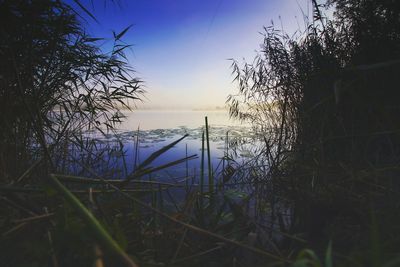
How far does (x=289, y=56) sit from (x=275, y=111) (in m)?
1.65

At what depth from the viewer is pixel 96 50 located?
3.80 meters

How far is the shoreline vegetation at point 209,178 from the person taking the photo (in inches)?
40.9

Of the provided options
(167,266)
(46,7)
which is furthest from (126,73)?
(167,266)

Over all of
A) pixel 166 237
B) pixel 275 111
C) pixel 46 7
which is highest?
pixel 46 7

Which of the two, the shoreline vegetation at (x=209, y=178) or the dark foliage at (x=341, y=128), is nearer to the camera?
the shoreline vegetation at (x=209, y=178)

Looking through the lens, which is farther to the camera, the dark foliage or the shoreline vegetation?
the dark foliage

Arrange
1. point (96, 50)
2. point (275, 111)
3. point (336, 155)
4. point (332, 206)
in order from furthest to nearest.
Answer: point (275, 111)
point (96, 50)
point (336, 155)
point (332, 206)

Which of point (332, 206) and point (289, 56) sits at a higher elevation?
point (289, 56)

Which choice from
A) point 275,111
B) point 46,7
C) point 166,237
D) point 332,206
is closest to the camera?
point 166,237

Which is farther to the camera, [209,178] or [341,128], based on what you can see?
[341,128]

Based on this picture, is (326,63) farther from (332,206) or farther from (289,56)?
(332,206)

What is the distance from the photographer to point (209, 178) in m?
1.69

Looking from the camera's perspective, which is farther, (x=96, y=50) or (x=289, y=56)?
(x=289, y=56)

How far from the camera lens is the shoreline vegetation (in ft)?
3.41
